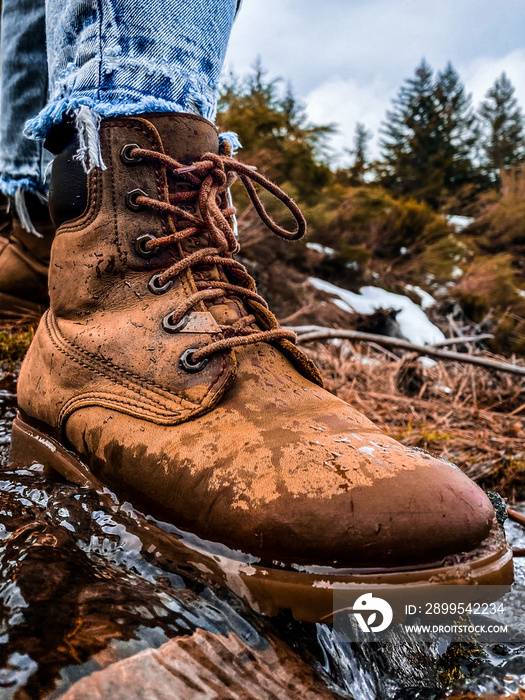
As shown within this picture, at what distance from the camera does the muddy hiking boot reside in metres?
0.67

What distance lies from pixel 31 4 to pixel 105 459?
1372 millimetres

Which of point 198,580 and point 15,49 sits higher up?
point 15,49

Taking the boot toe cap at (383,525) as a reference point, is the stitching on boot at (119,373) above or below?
above

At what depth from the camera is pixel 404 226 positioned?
10227 millimetres

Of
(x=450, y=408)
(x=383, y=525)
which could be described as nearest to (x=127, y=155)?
(x=383, y=525)

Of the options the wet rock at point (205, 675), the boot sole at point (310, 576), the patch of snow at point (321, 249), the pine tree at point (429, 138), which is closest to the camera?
the wet rock at point (205, 675)

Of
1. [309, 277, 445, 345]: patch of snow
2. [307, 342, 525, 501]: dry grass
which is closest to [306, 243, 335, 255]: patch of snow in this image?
[309, 277, 445, 345]: patch of snow

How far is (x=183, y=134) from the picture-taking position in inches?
39.4

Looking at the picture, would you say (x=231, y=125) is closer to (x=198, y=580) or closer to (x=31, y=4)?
(x=31, y=4)

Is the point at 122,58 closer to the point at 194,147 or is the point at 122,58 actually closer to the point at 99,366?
the point at 194,147

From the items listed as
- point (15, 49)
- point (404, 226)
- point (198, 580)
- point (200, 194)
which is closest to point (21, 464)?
point (198, 580)

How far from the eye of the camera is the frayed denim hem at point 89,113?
96 cm

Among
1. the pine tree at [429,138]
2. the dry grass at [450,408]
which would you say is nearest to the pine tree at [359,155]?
the pine tree at [429,138]

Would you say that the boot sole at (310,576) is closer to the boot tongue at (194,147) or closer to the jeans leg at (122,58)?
the boot tongue at (194,147)
